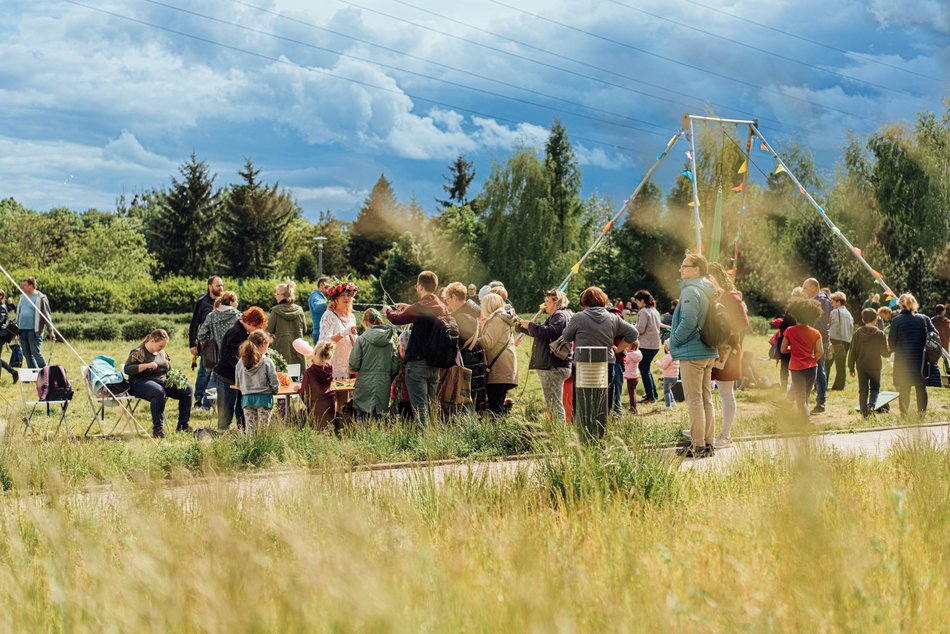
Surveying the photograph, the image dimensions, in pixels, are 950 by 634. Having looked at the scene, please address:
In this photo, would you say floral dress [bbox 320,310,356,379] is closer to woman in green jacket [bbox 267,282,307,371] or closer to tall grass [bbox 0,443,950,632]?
woman in green jacket [bbox 267,282,307,371]

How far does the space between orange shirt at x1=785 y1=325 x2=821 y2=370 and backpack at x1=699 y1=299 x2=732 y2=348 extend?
3.00 m

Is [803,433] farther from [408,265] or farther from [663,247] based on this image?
[408,265]

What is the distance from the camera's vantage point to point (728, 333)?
8602 millimetres

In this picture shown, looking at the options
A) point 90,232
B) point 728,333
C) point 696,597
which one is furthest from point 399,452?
point 90,232

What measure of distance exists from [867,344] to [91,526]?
10.6m

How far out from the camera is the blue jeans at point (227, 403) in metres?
10.5

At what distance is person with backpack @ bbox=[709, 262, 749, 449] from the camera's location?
8898mm

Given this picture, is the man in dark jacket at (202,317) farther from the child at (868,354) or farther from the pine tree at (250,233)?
the pine tree at (250,233)

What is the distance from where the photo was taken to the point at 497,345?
10547 millimetres

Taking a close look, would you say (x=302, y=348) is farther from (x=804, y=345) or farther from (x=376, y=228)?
(x=376, y=228)

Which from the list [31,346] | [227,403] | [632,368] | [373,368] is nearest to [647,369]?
[632,368]

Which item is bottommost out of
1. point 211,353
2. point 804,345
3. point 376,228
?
point 211,353

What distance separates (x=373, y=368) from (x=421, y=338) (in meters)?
0.62

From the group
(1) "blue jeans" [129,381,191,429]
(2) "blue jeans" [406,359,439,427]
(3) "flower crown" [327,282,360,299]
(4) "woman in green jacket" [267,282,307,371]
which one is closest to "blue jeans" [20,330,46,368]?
(4) "woman in green jacket" [267,282,307,371]
